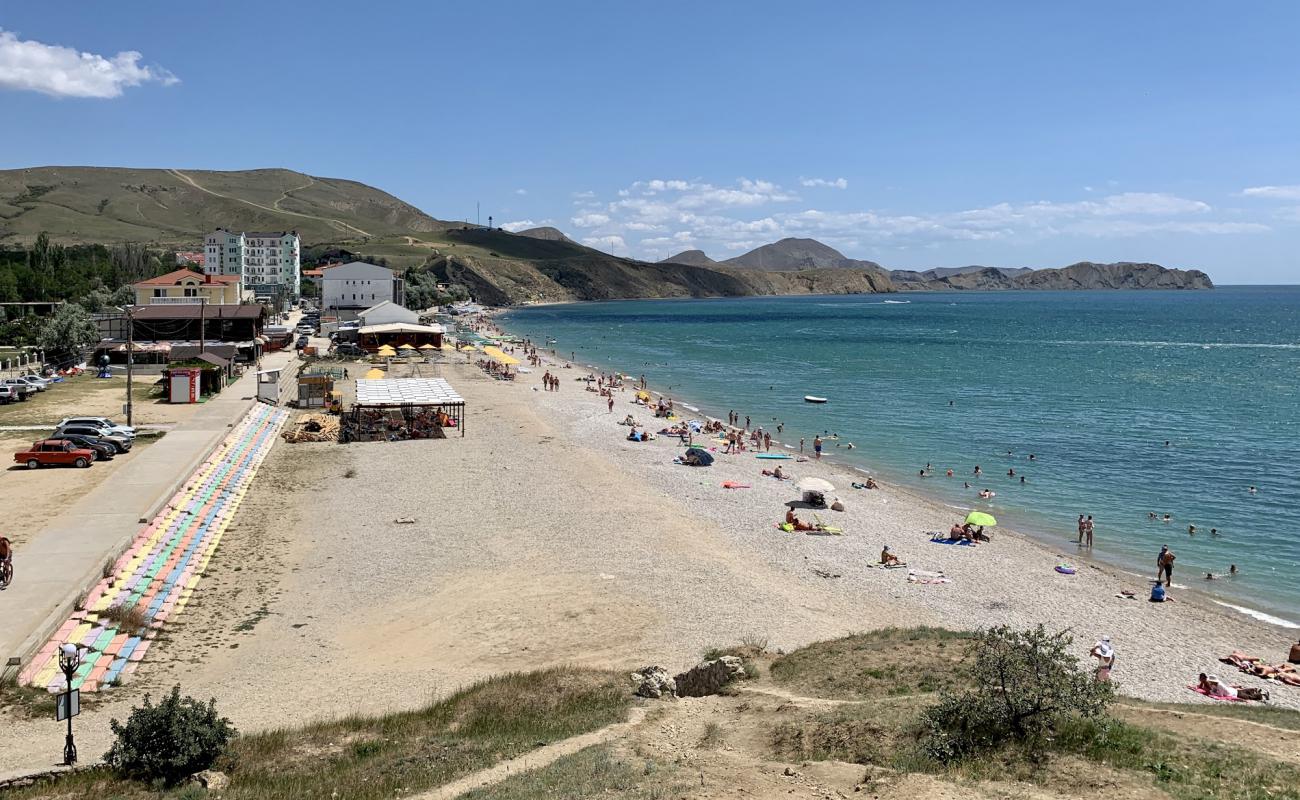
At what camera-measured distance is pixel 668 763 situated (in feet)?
33.1

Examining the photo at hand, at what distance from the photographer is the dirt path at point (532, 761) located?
32.9 feet

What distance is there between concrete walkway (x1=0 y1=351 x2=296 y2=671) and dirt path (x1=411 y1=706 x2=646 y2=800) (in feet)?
26.9

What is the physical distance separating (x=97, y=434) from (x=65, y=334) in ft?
101

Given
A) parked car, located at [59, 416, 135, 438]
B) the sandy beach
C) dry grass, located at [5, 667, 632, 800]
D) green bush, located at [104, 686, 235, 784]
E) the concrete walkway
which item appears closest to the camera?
dry grass, located at [5, 667, 632, 800]

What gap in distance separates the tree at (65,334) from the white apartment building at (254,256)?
77482mm

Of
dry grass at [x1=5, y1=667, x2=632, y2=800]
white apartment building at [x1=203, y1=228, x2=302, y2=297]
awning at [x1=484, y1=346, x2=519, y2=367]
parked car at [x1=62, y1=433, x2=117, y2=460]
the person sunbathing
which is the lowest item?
the person sunbathing

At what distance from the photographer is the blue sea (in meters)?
27.6

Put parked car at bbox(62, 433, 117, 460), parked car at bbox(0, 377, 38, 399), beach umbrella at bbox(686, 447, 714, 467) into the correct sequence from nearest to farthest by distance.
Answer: parked car at bbox(62, 433, 117, 460) → beach umbrella at bbox(686, 447, 714, 467) → parked car at bbox(0, 377, 38, 399)

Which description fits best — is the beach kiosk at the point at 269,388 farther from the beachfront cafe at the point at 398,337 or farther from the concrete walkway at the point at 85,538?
the beachfront cafe at the point at 398,337

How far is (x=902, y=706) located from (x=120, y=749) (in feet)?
31.1

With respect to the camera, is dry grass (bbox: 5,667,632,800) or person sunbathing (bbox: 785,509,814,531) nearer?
dry grass (bbox: 5,667,632,800)

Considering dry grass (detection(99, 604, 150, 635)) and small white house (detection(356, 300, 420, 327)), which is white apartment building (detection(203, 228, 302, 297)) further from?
dry grass (detection(99, 604, 150, 635))

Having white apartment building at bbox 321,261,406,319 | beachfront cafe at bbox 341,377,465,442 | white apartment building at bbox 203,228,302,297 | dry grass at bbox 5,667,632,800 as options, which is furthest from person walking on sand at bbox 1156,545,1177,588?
white apartment building at bbox 203,228,302,297

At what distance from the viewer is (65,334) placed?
180 feet
